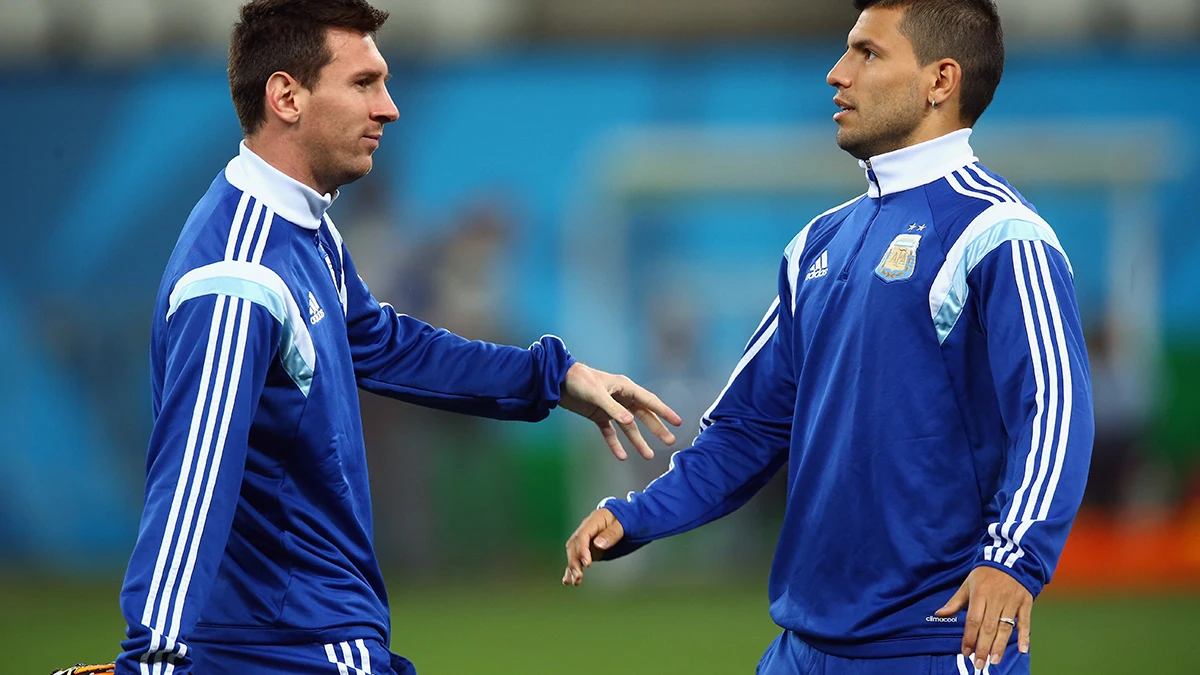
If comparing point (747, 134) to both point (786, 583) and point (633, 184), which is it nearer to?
point (633, 184)

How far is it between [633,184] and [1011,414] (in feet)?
34.4

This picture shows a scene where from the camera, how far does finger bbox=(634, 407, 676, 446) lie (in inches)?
143

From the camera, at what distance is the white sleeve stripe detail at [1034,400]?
2.74 meters

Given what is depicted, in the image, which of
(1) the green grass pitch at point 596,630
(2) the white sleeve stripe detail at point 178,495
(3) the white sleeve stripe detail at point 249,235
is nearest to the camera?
(2) the white sleeve stripe detail at point 178,495

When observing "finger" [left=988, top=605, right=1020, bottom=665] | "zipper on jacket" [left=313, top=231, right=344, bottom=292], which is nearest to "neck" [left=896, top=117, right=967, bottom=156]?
"finger" [left=988, top=605, right=1020, bottom=665]

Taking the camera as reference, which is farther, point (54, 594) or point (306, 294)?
point (54, 594)

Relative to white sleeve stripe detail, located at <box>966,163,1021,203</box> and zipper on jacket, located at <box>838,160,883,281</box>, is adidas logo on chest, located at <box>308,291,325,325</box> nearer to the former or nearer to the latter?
zipper on jacket, located at <box>838,160,883,281</box>

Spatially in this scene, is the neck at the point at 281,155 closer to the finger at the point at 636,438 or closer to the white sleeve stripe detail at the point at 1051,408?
the finger at the point at 636,438

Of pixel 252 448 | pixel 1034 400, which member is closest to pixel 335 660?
pixel 252 448

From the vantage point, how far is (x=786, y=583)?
3.32 metres

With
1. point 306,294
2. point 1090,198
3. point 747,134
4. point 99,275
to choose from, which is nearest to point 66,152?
point 99,275

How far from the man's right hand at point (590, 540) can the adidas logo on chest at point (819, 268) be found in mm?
748

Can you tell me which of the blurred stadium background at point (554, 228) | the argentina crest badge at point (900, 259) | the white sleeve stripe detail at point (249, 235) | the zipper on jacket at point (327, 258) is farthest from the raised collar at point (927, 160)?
the blurred stadium background at point (554, 228)

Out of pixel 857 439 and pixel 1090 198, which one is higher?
pixel 1090 198
